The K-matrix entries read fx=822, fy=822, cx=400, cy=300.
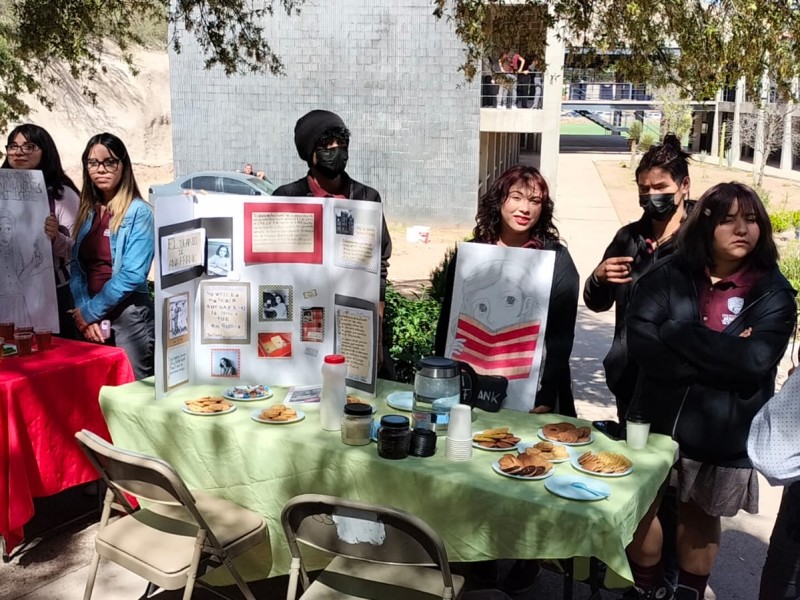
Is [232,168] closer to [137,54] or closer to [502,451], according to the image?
[502,451]

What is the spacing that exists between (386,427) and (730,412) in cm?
127

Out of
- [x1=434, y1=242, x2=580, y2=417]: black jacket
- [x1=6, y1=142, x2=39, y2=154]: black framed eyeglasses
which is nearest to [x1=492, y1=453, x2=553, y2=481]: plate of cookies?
[x1=434, y1=242, x2=580, y2=417]: black jacket

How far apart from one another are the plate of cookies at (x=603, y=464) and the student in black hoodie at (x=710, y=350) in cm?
35

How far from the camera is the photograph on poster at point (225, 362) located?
12.8 ft

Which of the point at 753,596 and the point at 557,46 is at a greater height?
the point at 557,46

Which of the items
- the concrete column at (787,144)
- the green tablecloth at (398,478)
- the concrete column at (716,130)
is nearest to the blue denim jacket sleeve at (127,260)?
the green tablecloth at (398,478)

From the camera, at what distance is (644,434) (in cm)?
308

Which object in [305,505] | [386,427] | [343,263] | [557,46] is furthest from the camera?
[557,46]

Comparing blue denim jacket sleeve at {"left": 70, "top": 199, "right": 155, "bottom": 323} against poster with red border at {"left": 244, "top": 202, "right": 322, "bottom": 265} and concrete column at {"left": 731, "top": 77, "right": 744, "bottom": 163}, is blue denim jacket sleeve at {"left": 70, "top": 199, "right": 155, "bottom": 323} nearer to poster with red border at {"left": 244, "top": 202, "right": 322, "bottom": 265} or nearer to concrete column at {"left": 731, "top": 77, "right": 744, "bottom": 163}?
poster with red border at {"left": 244, "top": 202, "right": 322, "bottom": 265}

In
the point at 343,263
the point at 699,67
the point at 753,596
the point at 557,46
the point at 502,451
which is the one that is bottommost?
the point at 753,596

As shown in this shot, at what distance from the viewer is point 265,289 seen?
383cm

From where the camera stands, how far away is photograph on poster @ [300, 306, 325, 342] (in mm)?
3803

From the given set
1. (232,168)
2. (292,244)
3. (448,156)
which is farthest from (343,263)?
(232,168)

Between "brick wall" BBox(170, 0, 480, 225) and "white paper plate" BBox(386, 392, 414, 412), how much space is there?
621 inches
